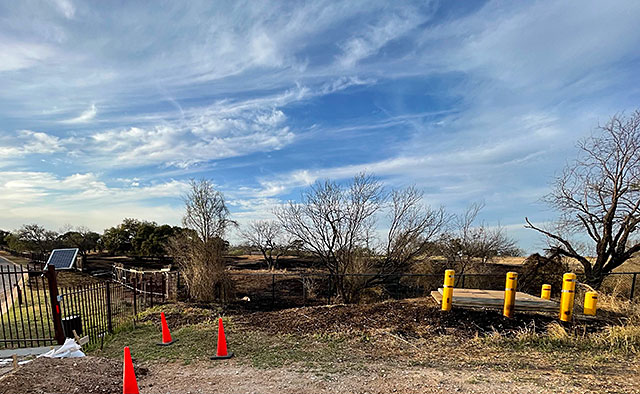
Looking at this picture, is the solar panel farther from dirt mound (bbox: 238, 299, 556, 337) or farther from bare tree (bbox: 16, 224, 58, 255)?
bare tree (bbox: 16, 224, 58, 255)

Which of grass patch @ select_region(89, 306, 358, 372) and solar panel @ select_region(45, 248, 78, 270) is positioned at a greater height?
solar panel @ select_region(45, 248, 78, 270)

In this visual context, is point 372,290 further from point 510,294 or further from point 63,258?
point 63,258

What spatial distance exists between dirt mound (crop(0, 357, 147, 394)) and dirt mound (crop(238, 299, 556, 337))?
340 centimetres

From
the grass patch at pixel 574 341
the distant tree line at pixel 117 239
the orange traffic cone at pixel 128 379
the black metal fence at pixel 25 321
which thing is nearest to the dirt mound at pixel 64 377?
the orange traffic cone at pixel 128 379

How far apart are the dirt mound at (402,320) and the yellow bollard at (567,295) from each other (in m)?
0.27

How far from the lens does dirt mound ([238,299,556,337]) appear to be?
6766 millimetres

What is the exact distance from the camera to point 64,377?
15.0ft

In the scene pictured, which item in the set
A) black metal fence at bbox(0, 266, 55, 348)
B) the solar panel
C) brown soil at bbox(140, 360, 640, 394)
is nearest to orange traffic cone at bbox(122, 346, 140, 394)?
brown soil at bbox(140, 360, 640, 394)

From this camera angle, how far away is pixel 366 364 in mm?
5301

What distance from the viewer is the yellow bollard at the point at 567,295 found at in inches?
264

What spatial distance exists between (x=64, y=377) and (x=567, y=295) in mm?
8456

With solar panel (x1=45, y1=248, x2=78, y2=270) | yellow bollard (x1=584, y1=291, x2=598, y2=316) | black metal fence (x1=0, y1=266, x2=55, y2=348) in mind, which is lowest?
black metal fence (x1=0, y1=266, x2=55, y2=348)

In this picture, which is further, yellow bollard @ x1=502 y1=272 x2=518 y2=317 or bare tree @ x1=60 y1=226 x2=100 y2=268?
bare tree @ x1=60 y1=226 x2=100 y2=268

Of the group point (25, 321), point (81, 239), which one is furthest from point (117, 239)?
point (25, 321)
